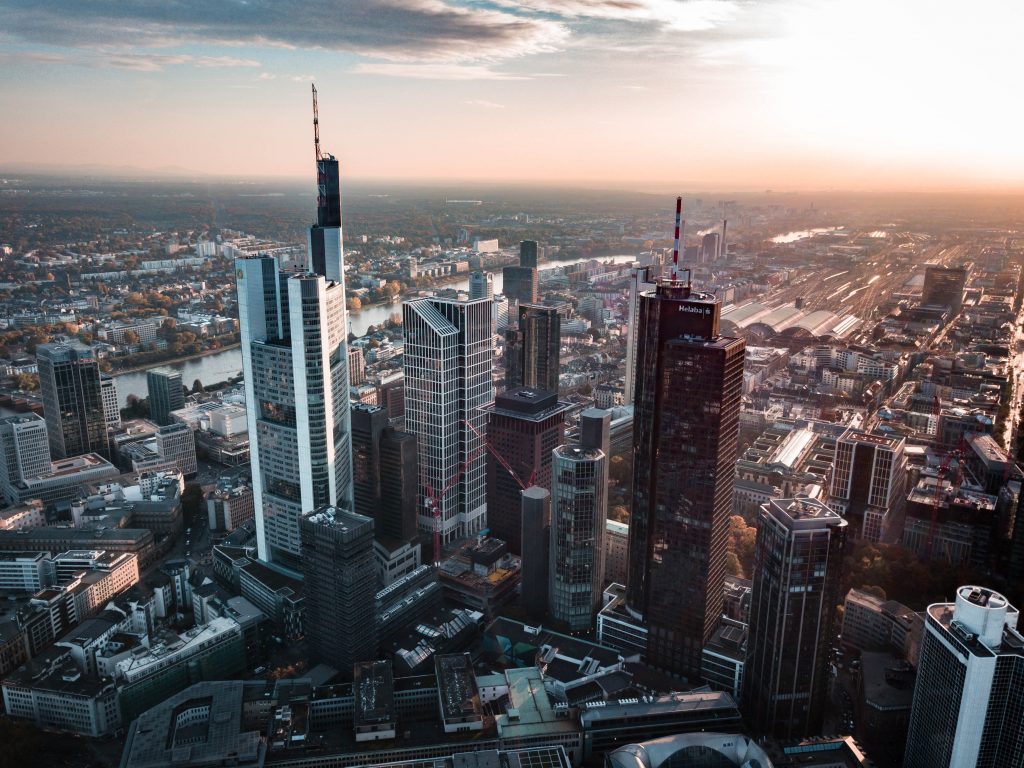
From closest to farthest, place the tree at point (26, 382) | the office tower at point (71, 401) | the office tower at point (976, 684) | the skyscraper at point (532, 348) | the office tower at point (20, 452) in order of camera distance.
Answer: the office tower at point (976, 684) < the office tower at point (20, 452) < the office tower at point (71, 401) < the skyscraper at point (532, 348) < the tree at point (26, 382)

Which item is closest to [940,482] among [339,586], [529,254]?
[339,586]

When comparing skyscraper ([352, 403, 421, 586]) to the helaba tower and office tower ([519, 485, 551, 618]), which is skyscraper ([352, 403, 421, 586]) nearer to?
office tower ([519, 485, 551, 618])

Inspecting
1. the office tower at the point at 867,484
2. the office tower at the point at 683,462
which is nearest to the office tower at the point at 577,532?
the office tower at the point at 683,462

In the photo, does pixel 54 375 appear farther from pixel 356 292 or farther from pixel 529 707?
pixel 356 292

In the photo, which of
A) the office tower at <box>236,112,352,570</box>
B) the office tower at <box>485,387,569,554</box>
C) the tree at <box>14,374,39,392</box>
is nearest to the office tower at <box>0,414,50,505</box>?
the tree at <box>14,374,39,392</box>

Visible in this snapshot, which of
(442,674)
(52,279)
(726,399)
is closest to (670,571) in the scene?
(726,399)

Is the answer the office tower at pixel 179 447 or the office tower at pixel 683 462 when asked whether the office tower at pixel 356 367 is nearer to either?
the office tower at pixel 179 447

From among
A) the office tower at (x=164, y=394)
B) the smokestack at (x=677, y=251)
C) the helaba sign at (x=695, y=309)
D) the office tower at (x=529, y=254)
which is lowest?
the office tower at (x=164, y=394)

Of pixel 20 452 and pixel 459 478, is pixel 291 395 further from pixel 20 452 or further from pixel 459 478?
pixel 20 452
